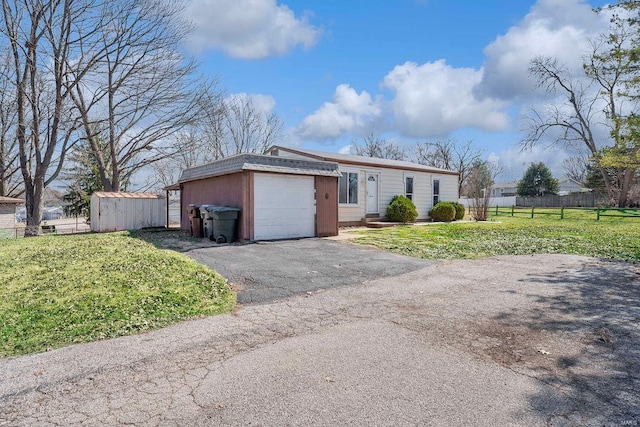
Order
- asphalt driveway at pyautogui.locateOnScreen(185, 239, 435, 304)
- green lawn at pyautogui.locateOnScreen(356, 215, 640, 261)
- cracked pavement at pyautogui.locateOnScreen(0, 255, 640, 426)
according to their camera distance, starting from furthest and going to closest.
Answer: green lawn at pyautogui.locateOnScreen(356, 215, 640, 261)
asphalt driveway at pyautogui.locateOnScreen(185, 239, 435, 304)
cracked pavement at pyautogui.locateOnScreen(0, 255, 640, 426)

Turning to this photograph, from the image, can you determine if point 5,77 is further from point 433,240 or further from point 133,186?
point 433,240

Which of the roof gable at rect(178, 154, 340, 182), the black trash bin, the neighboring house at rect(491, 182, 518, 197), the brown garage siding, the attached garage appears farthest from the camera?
the neighboring house at rect(491, 182, 518, 197)

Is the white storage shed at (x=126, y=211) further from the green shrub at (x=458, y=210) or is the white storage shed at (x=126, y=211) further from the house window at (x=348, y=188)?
the green shrub at (x=458, y=210)

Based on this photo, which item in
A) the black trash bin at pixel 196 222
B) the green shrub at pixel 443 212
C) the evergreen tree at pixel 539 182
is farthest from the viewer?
the evergreen tree at pixel 539 182

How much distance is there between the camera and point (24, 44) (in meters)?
17.1

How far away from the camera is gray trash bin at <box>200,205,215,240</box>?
12.2 meters

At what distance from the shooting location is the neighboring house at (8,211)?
65.7 ft

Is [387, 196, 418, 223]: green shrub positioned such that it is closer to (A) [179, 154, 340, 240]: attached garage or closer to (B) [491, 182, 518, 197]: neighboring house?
(A) [179, 154, 340, 240]: attached garage

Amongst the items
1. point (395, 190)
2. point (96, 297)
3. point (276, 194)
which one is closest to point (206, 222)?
point (276, 194)

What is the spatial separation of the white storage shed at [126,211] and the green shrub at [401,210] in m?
11.0

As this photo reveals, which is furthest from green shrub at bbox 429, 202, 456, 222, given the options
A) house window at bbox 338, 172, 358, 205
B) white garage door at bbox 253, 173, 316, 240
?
white garage door at bbox 253, 173, 316, 240

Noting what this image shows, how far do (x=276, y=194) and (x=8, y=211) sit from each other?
58.0 ft

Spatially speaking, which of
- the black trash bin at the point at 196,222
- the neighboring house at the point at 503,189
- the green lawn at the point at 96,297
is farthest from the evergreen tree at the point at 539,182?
the green lawn at the point at 96,297

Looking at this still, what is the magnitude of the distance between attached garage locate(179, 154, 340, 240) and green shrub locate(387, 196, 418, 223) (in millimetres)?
5150
